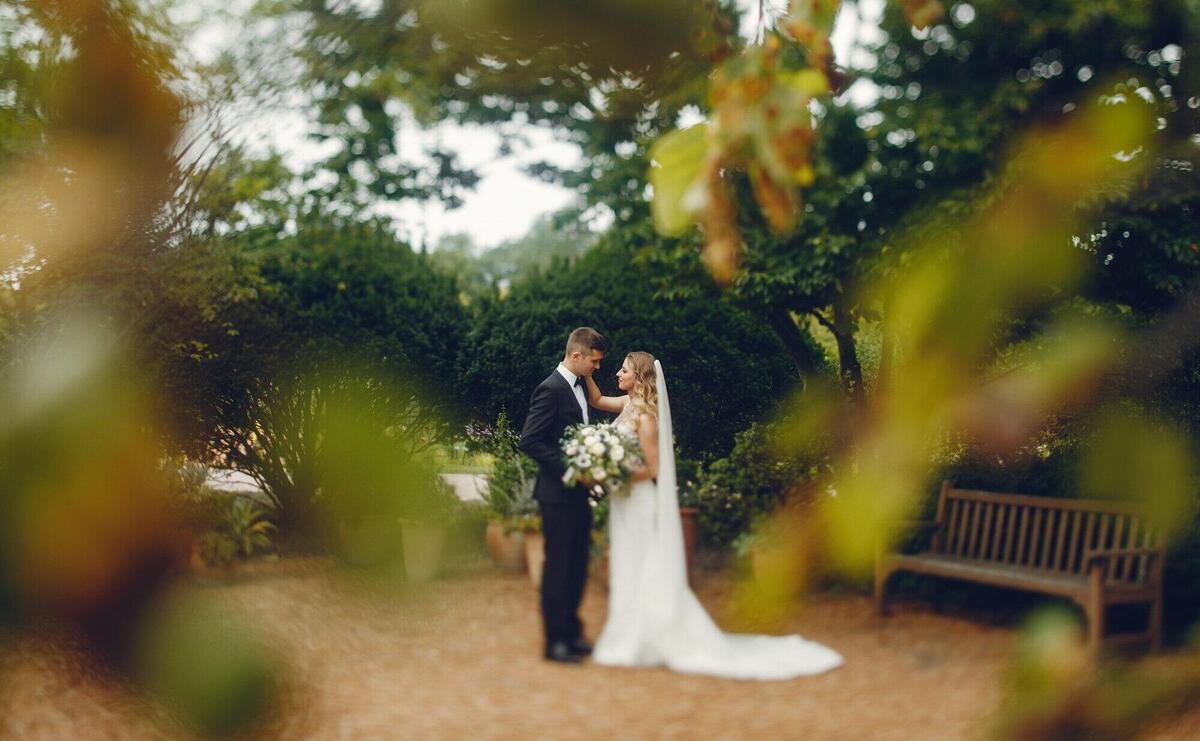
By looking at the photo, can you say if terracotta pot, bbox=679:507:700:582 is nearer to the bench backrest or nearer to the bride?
the bride

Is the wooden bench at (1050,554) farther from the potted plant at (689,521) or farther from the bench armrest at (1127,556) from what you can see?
the potted plant at (689,521)

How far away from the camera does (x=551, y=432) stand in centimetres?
412

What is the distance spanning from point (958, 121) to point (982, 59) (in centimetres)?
63

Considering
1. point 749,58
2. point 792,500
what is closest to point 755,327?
point 792,500

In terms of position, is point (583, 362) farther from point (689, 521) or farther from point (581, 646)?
point (581, 646)

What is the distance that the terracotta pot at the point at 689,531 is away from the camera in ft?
14.0

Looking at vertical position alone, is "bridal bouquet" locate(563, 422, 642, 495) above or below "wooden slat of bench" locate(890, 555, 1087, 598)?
above

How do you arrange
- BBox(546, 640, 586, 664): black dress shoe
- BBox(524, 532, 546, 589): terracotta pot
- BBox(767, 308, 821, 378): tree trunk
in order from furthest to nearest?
BBox(767, 308, 821, 378): tree trunk
BBox(524, 532, 546, 589): terracotta pot
BBox(546, 640, 586, 664): black dress shoe

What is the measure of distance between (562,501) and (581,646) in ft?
2.19

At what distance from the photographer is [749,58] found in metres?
1.50

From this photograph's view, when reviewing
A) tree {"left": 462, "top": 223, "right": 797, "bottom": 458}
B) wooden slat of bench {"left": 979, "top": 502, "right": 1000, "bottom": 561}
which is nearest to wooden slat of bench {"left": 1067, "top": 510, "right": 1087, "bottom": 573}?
wooden slat of bench {"left": 979, "top": 502, "right": 1000, "bottom": 561}

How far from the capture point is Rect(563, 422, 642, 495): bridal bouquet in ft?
12.8

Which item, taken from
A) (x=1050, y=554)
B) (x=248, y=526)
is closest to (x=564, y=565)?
(x=248, y=526)

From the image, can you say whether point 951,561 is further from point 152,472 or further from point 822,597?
point 152,472
